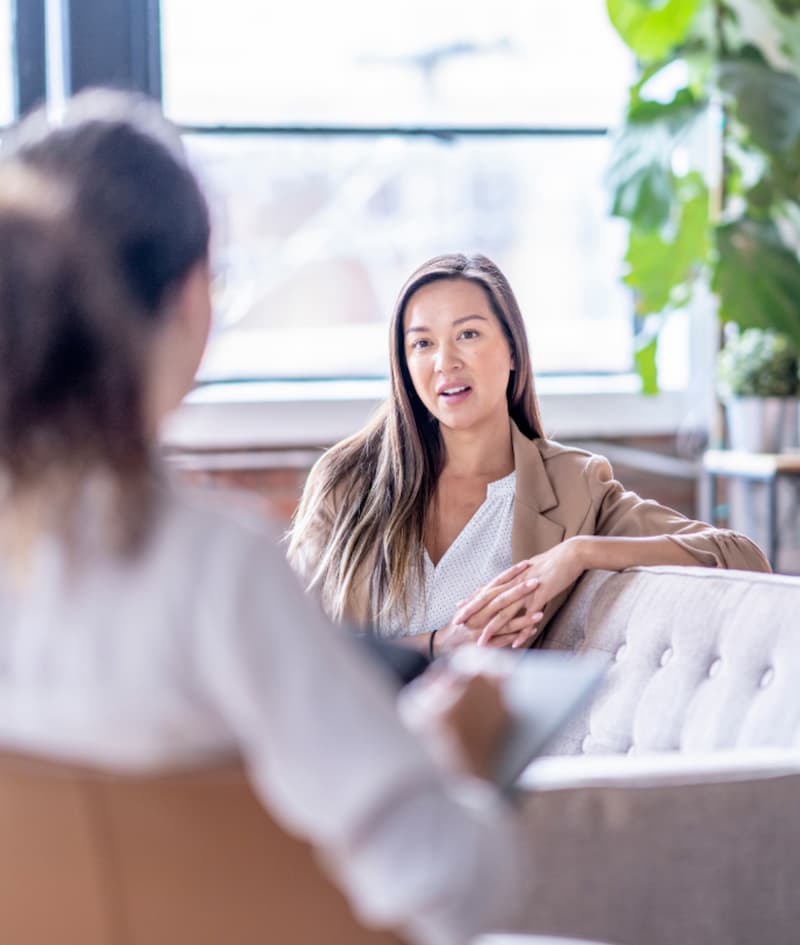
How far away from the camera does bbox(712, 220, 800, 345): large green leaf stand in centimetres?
403

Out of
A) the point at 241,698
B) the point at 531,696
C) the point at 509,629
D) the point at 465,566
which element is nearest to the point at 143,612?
the point at 241,698

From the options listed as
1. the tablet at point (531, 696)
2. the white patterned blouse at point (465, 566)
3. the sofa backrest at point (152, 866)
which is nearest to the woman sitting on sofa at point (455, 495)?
the white patterned blouse at point (465, 566)

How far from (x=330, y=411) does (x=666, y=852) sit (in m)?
3.19

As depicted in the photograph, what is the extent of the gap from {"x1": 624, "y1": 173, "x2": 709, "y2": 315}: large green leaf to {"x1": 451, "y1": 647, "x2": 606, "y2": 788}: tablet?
11.3 feet

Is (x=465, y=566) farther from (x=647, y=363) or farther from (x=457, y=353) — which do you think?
(x=647, y=363)

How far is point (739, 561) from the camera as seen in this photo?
236cm

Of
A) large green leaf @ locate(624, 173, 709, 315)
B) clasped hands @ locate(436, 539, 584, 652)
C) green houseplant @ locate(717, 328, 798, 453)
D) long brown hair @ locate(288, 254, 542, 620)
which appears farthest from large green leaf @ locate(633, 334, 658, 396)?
clasped hands @ locate(436, 539, 584, 652)

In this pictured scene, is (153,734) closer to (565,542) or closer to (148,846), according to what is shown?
(148,846)

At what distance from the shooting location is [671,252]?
A: 4340 mm

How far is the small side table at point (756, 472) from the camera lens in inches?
158

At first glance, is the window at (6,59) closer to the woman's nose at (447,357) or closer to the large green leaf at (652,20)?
the large green leaf at (652,20)

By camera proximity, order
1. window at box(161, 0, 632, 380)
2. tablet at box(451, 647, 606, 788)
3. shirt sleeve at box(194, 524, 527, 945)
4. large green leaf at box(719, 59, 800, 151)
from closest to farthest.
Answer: shirt sleeve at box(194, 524, 527, 945), tablet at box(451, 647, 606, 788), large green leaf at box(719, 59, 800, 151), window at box(161, 0, 632, 380)

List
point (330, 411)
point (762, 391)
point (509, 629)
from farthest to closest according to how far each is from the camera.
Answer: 1. point (330, 411)
2. point (762, 391)
3. point (509, 629)

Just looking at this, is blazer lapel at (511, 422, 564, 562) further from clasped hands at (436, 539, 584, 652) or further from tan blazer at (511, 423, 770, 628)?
clasped hands at (436, 539, 584, 652)
